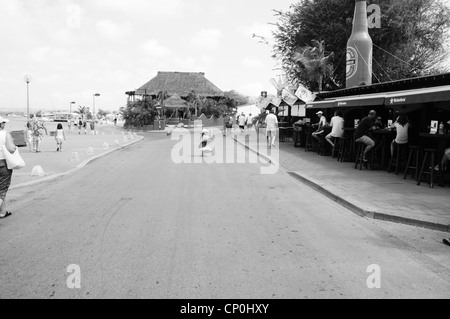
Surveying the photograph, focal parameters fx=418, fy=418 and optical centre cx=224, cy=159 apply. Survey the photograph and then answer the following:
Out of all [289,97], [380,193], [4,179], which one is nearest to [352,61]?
[289,97]

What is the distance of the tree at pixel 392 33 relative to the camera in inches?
1076

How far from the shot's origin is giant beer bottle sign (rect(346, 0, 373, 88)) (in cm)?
2284

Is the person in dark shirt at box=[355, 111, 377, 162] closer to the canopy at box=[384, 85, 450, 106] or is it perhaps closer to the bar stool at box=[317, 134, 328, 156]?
the canopy at box=[384, 85, 450, 106]

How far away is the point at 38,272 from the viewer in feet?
14.5

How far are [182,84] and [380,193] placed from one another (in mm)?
52970

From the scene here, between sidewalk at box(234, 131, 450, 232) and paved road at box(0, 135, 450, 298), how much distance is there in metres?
0.32

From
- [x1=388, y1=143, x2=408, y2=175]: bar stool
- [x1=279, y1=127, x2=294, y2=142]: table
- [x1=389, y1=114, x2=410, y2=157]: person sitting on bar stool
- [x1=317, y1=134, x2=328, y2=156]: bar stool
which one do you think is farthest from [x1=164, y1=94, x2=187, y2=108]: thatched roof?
[x1=389, y1=114, x2=410, y2=157]: person sitting on bar stool

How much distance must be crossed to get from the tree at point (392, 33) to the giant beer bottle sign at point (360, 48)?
4.25 m

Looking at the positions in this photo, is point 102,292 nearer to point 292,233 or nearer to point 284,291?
point 284,291

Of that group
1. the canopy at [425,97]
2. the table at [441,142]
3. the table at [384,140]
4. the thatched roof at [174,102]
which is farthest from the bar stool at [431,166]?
the thatched roof at [174,102]

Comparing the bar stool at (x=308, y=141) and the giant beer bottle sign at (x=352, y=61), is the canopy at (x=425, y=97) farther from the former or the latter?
the giant beer bottle sign at (x=352, y=61)

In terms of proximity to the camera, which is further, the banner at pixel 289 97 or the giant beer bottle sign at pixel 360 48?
the giant beer bottle sign at pixel 360 48

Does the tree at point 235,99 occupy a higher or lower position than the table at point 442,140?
higher

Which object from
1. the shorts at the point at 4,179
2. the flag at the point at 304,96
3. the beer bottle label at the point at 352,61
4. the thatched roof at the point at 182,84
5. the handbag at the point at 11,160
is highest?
the thatched roof at the point at 182,84
